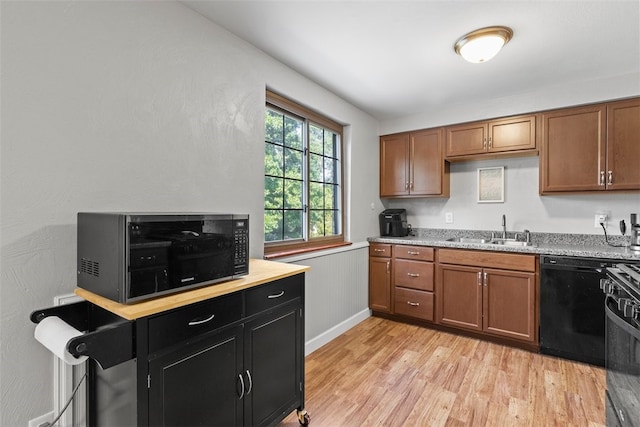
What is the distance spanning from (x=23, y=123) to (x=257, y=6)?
129 cm

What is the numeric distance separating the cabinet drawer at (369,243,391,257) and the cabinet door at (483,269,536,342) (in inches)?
38.8

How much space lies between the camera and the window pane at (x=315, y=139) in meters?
2.90

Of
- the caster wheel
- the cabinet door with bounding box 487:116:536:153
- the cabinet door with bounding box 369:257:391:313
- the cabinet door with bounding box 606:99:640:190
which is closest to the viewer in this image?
the caster wheel

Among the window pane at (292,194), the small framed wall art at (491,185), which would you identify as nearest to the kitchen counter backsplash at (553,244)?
the small framed wall art at (491,185)

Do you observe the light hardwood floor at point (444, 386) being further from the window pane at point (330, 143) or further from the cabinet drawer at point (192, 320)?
the window pane at point (330, 143)

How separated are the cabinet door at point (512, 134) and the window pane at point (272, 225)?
2.30 meters

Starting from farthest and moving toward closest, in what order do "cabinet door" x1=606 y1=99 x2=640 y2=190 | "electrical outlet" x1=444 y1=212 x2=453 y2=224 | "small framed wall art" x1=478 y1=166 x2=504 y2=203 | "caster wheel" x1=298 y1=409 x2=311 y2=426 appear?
"electrical outlet" x1=444 y1=212 x2=453 y2=224, "small framed wall art" x1=478 y1=166 x2=504 y2=203, "cabinet door" x1=606 y1=99 x2=640 y2=190, "caster wheel" x1=298 y1=409 x2=311 y2=426

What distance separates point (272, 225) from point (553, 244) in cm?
280

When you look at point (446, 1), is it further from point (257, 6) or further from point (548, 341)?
point (548, 341)

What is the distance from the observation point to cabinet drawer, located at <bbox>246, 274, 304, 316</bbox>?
1.50 metres

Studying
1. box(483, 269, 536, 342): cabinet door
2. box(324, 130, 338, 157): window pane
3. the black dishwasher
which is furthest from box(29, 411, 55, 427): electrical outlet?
the black dishwasher

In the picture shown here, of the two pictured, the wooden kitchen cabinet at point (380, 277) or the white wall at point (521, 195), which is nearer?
the white wall at point (521, 195)

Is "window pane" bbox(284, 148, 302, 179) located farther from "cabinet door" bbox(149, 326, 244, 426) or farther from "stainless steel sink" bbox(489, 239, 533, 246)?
"stainless steel sink" bbox(489, 239, 533, 246)

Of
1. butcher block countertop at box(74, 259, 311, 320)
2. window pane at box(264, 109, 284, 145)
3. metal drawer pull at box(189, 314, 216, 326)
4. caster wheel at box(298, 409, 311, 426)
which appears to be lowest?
caster wheel at box(298, 409, 311, 426)
